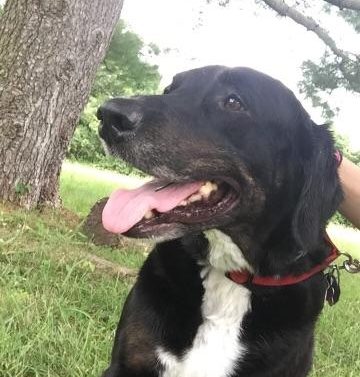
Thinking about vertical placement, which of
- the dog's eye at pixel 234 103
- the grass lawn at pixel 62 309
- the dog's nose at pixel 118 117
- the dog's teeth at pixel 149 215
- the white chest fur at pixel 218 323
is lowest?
the grass lawn at pixel 62 309

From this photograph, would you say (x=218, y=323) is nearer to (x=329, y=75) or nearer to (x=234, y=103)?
(x=234, y=103)

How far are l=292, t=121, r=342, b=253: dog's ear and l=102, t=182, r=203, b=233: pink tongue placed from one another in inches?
16.4

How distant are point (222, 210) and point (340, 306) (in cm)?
326

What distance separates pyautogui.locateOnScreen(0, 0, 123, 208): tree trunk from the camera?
539cm

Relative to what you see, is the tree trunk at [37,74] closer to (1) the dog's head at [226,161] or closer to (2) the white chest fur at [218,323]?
(1) the dog's head at [226,161]

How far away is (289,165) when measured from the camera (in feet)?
8.52

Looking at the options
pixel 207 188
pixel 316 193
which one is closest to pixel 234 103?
pixel 207 188

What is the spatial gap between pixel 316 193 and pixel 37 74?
11.5 ft

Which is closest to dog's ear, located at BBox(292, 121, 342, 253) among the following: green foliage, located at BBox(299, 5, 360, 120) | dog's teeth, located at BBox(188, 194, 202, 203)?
dog's teeth, located at BBox(188, 194, 202, 203)

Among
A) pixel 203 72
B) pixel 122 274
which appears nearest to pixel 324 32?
pixel 122 274

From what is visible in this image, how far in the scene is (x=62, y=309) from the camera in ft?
11.5

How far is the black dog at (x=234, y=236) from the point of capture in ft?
8.01

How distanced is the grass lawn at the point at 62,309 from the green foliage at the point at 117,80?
13.8 metres

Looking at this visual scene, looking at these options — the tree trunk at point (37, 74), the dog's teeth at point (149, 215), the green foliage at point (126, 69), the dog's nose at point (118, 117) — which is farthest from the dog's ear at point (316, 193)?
the green foliage at point (126, 69)
